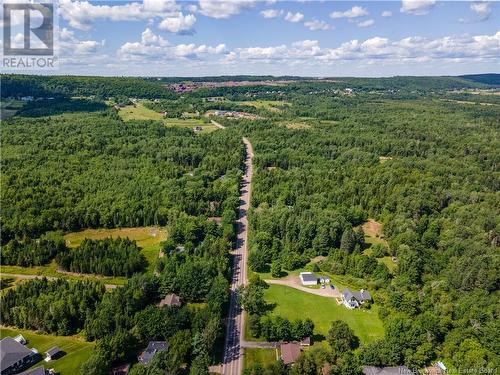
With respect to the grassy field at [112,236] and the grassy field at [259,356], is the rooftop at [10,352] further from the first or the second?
the grassy field at [259,356]

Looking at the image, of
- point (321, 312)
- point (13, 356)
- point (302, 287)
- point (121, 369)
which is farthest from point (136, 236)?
point (321, 312)

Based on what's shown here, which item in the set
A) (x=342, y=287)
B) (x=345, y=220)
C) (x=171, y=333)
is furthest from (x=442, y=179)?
(x=171, y=333)

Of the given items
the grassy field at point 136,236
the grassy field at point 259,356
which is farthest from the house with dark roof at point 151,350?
the grassy field at point 136,236

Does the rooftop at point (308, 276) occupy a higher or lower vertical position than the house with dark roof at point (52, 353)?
higher

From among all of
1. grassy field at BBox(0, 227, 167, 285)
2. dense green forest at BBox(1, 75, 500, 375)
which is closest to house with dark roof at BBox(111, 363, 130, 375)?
dense green forest at BBox(1, 75, 500, 375)

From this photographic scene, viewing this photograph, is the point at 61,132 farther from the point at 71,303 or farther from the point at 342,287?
the point at 342,287

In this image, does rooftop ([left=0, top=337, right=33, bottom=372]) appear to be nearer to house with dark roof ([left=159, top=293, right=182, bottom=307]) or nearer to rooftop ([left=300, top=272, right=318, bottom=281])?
house with dark roof ([left=159, top=293, right=182, bottom=307])

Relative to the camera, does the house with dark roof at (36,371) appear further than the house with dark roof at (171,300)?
No
